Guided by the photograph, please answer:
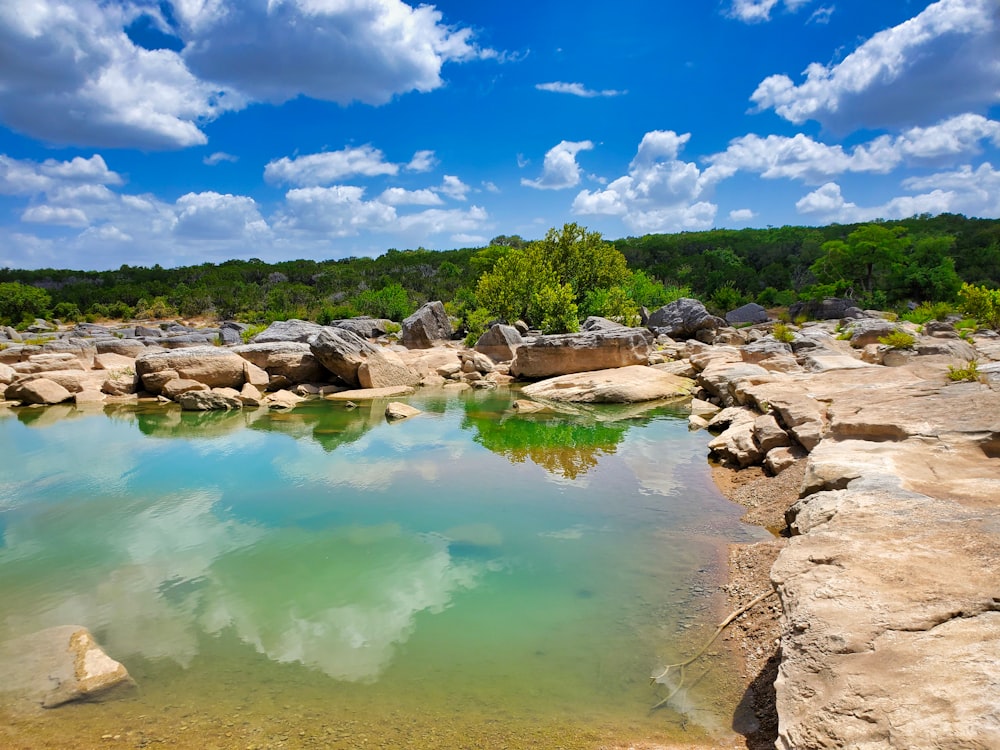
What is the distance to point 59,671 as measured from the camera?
4.56m

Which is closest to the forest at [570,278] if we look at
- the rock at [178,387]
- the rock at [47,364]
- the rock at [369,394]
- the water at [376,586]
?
the rock at [369,394]

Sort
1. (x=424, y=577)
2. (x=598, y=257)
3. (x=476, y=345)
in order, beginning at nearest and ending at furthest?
(x=424, y=577), (x=476, y=345), (x=598, y=257)

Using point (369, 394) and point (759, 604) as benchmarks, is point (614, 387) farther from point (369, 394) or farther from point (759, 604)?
point (759, 604)

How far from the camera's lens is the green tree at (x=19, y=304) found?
47438mm

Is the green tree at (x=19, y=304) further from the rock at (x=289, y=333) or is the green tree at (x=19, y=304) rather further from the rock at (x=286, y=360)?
the rock at (x=286, y=360)

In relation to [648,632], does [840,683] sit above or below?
above

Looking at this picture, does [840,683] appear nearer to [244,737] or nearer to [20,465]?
[244,737]

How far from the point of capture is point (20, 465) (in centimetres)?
1092

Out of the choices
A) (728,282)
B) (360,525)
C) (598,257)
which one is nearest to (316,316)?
(598,257)

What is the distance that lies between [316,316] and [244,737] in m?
46.1

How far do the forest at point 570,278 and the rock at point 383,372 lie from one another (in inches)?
368

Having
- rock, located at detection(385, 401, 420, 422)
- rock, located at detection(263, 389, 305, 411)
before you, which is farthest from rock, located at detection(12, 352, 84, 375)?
rock, located at detection(385, 401, 420, 422)

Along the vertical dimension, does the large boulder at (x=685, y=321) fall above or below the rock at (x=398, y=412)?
above

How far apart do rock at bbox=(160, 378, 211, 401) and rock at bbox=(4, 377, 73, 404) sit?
2.93m
